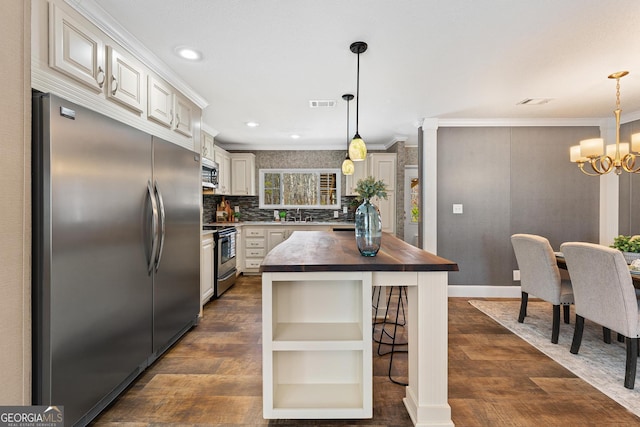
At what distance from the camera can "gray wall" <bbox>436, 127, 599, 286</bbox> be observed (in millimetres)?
4203

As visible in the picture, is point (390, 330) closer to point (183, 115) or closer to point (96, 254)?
point (96, 254)

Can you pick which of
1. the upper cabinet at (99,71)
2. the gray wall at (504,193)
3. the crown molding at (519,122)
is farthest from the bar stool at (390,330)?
the crown molding at (519,122)

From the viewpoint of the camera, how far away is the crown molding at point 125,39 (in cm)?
179

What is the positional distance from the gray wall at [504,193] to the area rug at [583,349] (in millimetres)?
719

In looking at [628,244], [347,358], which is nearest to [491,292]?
[628,244]

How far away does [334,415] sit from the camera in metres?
1.67

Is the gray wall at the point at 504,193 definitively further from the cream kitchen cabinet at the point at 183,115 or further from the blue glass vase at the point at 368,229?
the cream kitchen cabinet at the point at 183,115

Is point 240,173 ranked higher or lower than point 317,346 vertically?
higher

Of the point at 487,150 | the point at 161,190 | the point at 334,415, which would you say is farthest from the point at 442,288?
the point at 487,150

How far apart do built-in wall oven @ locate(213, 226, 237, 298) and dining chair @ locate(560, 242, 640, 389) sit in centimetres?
360

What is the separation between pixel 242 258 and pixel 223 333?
101 inches

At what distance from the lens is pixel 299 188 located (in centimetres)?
620

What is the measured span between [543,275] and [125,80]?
3.66 m

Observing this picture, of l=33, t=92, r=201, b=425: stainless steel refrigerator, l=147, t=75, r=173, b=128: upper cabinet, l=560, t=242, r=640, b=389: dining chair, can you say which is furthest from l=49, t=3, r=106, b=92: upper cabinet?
l=560, t=242, r=640, b=389: dining chair
